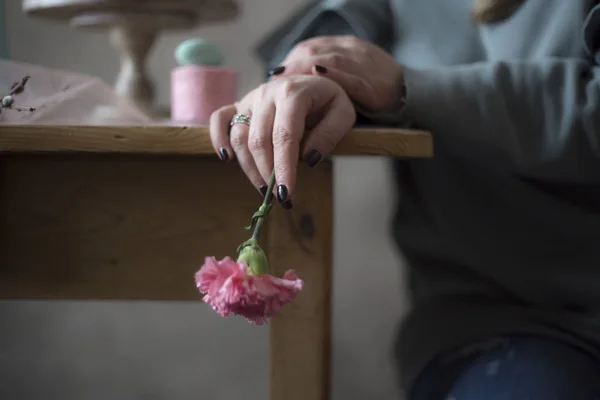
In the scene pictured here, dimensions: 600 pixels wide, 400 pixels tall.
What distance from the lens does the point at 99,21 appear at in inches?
30.4

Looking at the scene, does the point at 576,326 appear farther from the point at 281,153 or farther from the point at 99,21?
the point at 99,21

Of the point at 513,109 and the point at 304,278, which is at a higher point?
the point at 513,109

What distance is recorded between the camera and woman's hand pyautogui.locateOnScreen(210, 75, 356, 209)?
376 millimetres

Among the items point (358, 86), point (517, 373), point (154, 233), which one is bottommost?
point (517, 373)

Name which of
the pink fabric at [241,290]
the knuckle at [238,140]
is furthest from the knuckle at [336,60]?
the pink fabric at [241,290]

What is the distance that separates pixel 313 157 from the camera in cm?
39

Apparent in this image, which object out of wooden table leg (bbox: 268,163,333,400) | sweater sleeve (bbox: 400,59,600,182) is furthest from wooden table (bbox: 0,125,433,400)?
sweater sleeve (bbox: 400,59,600,182)

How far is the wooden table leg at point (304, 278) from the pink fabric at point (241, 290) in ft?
0.41

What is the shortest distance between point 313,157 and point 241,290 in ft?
0.40

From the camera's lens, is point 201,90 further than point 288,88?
Yes

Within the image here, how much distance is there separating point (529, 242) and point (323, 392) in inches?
10.7

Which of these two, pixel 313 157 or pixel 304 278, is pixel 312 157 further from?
pixel 304 278

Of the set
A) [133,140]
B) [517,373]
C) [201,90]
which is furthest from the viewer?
[201,90]

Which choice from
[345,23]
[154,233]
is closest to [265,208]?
[154,233]
